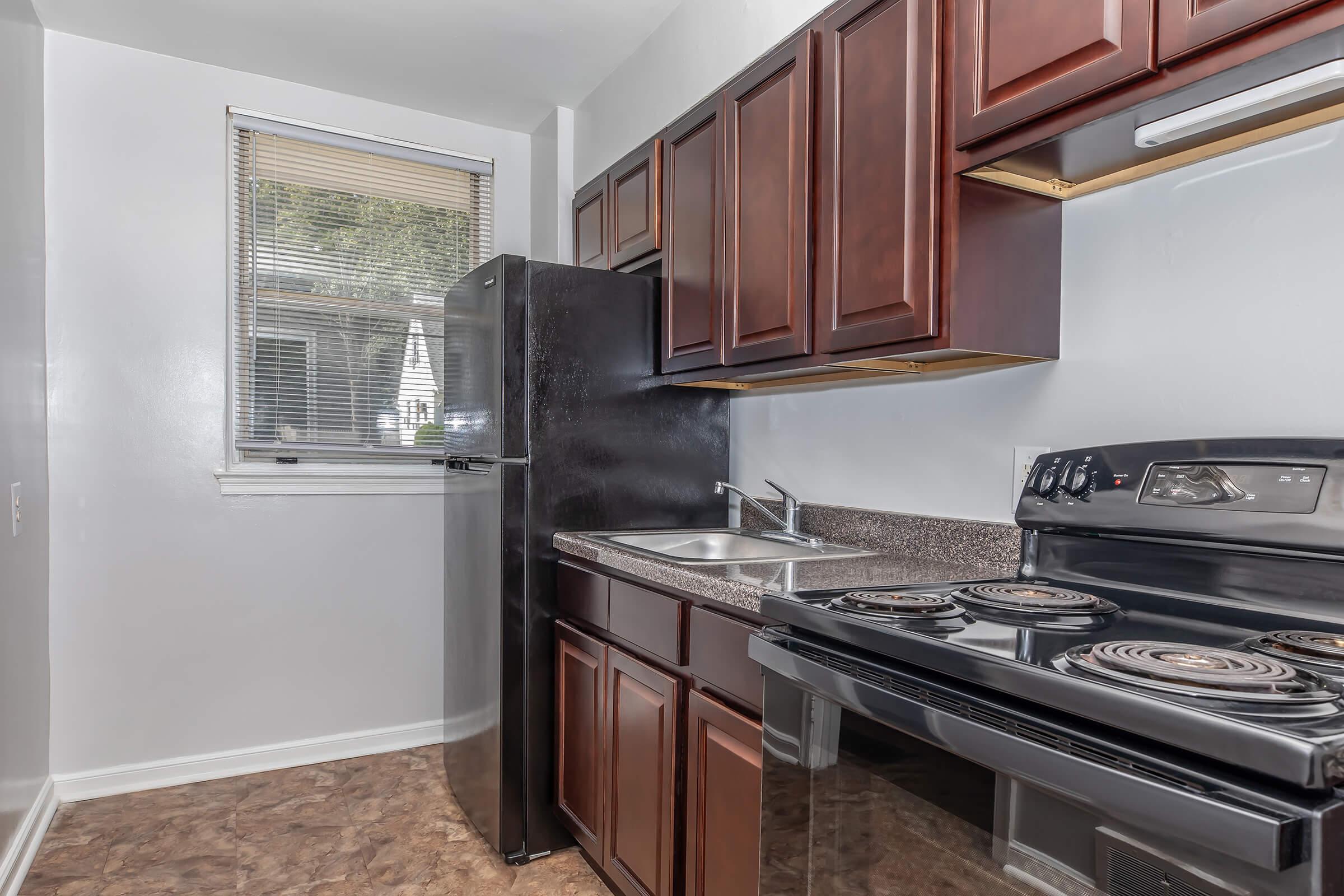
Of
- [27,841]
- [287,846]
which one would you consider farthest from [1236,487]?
[27,841]

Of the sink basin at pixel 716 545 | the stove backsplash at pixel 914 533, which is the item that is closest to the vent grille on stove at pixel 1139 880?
the stove backsplash at pixel 914 533

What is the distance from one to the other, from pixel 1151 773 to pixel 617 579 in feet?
4.44

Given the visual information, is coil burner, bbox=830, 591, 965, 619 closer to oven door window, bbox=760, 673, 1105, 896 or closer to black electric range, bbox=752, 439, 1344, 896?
black electric range, bbox=752, 439, 1344, 896

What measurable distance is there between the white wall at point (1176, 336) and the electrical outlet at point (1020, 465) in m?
0.02

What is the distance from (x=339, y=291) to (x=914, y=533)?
232 cm

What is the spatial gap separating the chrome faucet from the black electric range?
2.37 ft

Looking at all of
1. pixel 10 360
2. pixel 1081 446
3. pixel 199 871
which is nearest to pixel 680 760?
pixel 1081 446

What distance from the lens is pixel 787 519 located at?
2.20 metres

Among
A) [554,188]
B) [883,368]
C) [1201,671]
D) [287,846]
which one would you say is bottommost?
[287,846]

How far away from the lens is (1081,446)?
1518 mm

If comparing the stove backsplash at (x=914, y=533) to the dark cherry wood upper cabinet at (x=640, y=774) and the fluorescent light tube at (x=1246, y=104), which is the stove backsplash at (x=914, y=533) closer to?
the dark cherry wood upper cabinet at (x=640, y=774)

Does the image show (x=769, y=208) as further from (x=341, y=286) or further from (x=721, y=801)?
(x=341, y=286)

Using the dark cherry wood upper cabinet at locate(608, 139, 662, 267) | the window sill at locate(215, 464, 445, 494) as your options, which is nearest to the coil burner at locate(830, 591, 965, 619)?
the dark cherry wood upper cabinet at locate(608, 139, 662, 267)

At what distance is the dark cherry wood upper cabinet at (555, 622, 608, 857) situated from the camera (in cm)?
204
